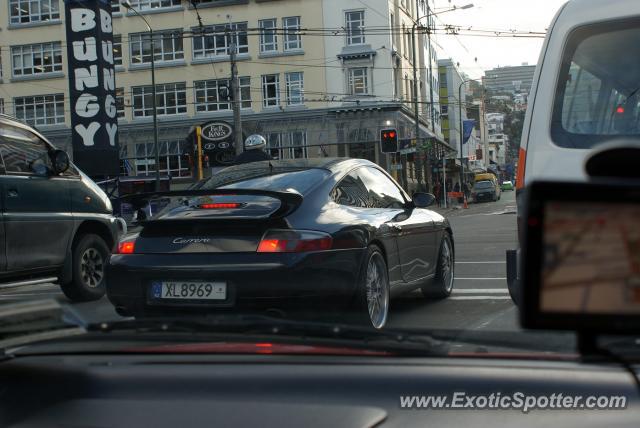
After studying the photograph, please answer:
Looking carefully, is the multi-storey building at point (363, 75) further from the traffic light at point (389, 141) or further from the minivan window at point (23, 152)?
the minivan window at point (23, 152)

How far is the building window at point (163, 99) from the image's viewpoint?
167 ft

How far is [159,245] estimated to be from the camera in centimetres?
541

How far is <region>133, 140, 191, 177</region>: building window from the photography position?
5044 cm

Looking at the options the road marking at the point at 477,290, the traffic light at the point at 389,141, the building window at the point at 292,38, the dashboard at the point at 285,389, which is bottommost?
the road marking at the point at 477,290

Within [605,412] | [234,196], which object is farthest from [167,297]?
[605,412]

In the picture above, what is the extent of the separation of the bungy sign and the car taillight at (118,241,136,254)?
26002 millimetres

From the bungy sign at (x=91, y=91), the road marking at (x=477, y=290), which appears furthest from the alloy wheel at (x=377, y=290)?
the bungy sign at (x=91, y=91)

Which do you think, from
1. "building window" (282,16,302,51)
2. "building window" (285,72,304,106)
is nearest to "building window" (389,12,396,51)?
"building window" (282,16,302,51)

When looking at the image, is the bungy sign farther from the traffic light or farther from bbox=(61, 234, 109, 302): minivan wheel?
bbox=(61, 234, 109, 302): minivan wheel

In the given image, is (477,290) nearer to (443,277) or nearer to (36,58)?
(443,277)

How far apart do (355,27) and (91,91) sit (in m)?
21.5

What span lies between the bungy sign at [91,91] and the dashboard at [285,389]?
1170 inches

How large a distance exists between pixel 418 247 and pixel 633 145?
234 inches

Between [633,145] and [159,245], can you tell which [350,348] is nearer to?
[633,145]
